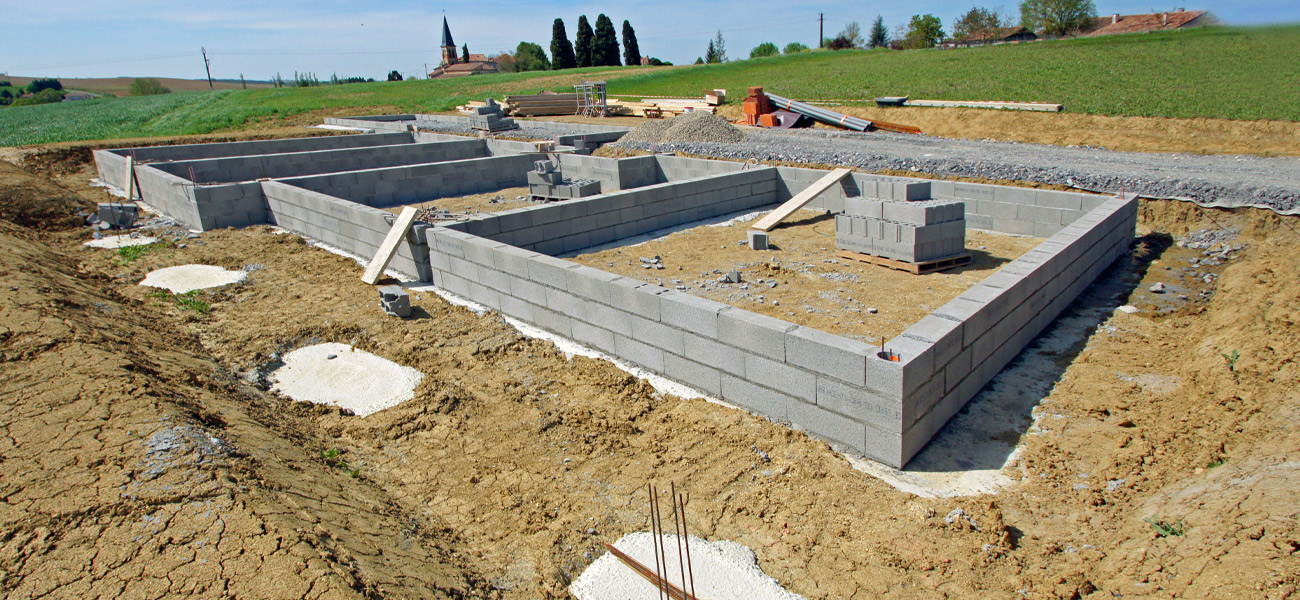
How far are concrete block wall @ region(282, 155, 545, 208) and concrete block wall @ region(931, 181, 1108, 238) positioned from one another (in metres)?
8.92

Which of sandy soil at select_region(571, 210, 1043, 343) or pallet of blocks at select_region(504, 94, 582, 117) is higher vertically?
pallet of blocks at select_region(504, 94, 582, 117)

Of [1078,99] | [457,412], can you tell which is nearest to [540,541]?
[457,412]

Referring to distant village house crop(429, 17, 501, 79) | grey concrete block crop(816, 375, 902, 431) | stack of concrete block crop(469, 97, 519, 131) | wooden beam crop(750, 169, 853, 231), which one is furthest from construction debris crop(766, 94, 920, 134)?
distant village house crop(429, 17, 501, 79)

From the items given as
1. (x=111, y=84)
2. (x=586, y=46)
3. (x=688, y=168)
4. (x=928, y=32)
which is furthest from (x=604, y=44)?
(x=111, y=84)

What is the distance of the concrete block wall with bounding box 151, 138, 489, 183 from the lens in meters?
15.2

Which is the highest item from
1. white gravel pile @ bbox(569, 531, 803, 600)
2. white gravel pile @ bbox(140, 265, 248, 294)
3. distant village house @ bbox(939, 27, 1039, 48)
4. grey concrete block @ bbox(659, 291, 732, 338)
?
distant village house @ bbox(939, 27, 1039, 48)

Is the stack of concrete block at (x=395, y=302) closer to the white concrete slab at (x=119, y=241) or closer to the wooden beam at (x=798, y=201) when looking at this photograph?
the wooden beam at (x=798, y=201)

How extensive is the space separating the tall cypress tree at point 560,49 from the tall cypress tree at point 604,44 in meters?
2.25

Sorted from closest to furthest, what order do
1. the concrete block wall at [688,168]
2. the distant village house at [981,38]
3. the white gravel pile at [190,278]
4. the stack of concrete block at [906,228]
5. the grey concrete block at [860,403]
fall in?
the grey concrete block at [860,403] → the stack of concrete block at [906,228] → the white gravel pile at [190,278] → the concrete block wall at [688,168] → the distant village house at [981,38]

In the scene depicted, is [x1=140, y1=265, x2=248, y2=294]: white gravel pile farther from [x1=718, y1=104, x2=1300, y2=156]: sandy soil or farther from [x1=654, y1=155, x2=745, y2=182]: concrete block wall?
[x1=718, y1=104, x2=1300, y2=156]: sandy soil

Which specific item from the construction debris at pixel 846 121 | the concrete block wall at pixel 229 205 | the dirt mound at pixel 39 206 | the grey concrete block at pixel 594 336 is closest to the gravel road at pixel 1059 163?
the construction debris at pixel 846 121

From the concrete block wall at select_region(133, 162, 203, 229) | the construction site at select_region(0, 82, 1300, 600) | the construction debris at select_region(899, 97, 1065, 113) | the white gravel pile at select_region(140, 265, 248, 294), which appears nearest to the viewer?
the construction site at select_region(0, 82, 1300, 600)

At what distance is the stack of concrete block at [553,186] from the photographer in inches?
496

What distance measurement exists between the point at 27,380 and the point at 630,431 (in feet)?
13.9
